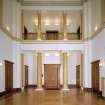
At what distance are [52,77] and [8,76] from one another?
20.9 ft

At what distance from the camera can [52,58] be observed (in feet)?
82.7

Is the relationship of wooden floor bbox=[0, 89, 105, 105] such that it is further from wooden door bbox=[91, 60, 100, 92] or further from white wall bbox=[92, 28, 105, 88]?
wooden door bbox=[91, 60, 100, 92]

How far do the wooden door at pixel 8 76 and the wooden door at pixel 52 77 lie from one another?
5064 millimetres

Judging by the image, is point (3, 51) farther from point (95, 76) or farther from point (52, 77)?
point (52, 77)

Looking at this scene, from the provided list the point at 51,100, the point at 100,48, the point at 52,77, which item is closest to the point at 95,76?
the point at 100,48

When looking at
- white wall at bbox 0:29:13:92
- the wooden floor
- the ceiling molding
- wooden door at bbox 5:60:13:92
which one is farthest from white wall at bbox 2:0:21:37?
the wooden floor

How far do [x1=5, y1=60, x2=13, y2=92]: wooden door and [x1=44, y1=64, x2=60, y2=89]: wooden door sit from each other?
5.06 metres

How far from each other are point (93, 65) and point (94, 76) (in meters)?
0.74

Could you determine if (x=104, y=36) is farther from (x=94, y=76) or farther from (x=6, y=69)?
(x=6, y=69)

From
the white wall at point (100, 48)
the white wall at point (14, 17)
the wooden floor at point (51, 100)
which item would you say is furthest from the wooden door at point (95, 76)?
the white wall at point (14, 17)

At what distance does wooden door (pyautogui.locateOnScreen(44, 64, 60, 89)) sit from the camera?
76.5ft

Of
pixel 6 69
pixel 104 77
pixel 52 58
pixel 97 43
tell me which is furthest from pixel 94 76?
pixel 52 58

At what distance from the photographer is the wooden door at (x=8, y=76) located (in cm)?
1708


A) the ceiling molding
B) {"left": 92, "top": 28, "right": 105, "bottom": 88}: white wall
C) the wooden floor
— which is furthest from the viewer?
the ceiling molding
